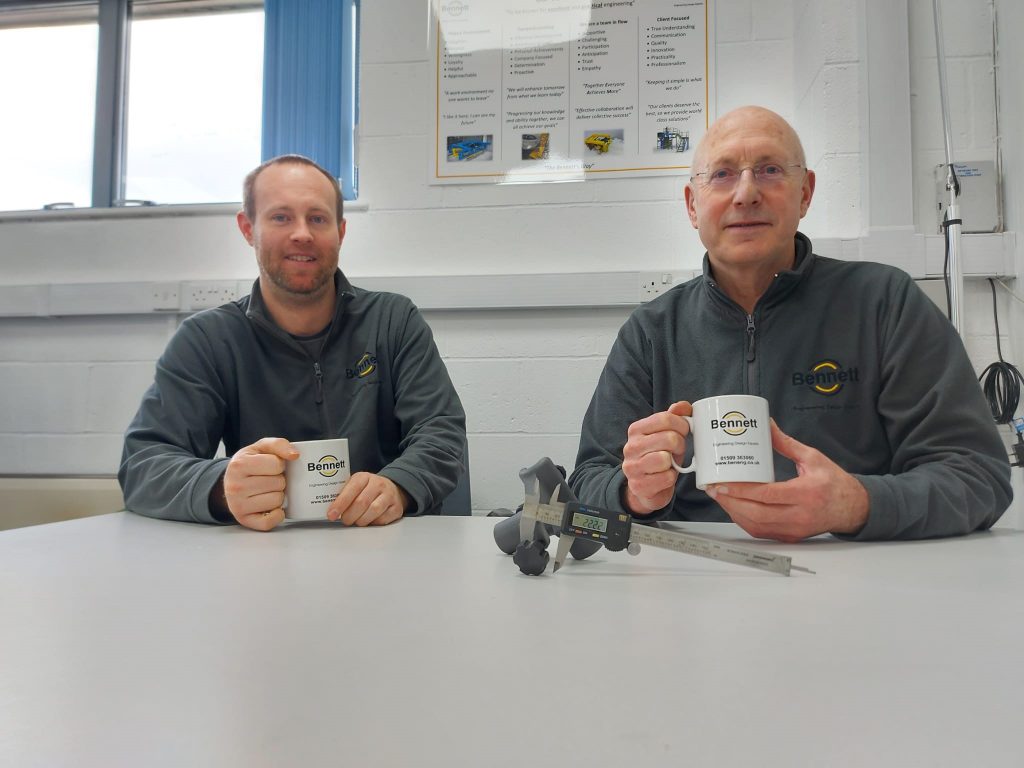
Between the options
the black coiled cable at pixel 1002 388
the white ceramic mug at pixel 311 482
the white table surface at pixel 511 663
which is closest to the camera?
the white table surface at pixel 511 663

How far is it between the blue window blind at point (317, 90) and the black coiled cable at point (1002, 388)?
1.95m

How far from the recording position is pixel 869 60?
6.52ft

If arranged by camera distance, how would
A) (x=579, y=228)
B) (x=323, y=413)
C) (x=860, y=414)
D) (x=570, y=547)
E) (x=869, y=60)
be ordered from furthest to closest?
(x=579, y=228) < (x=869, y=60) < (x=323, y=413) < (x=860, y=414) < (x=570, y=547)

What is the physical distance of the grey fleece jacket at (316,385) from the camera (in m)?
1.45

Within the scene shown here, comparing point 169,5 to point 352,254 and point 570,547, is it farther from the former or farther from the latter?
point 570,547

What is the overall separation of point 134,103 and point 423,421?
6.71 feet

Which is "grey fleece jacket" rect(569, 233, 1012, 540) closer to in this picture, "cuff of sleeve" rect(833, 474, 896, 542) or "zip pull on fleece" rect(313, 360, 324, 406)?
"cuff of sleeve" rect(833, 474, 896, 542)

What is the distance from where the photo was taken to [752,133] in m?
1.33

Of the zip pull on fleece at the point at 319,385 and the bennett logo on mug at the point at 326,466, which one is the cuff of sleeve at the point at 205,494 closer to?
the bennett logo on mug at the point at 326,466

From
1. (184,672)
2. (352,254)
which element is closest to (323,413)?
(352,254)

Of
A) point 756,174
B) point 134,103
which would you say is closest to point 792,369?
point 756,174

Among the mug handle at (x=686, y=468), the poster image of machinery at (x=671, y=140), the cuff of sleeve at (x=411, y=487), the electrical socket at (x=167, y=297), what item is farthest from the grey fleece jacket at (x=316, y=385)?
the poster image of machinery at (x=671, y=140)

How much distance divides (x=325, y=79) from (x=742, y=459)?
205 cm

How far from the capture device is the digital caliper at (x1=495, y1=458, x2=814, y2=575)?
28.9 inches
